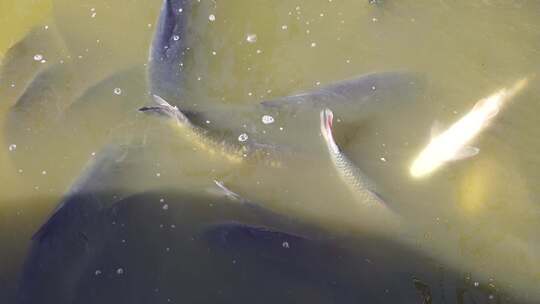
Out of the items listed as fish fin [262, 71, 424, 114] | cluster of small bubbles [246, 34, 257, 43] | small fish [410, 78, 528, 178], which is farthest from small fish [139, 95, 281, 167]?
small fish [410, 78, 528, 178]

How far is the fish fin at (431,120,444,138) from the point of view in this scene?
2.88 metres

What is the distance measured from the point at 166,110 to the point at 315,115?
2.52ft

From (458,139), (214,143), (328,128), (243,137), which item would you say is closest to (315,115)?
(328,128)

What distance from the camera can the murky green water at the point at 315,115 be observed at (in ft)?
8.76

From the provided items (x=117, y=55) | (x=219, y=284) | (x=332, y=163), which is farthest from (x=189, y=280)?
(x=117, y=55)

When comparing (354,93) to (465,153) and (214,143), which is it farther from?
(214,143)

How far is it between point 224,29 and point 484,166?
1.59 m

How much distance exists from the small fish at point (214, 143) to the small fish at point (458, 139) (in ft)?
2.37

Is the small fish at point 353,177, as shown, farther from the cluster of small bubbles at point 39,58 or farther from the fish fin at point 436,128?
the cluster of small bubbles at point 39,58

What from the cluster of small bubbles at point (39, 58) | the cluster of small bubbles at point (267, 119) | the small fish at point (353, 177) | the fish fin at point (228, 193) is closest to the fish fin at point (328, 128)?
the small fish at point (353, 177)

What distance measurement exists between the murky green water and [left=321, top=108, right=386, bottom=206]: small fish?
51 mm

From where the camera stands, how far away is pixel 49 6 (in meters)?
3.24

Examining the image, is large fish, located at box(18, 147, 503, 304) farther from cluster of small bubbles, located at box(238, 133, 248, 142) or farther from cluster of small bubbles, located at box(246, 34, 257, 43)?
cluster of small bubbles, located at box(246, 34, 257, 43)

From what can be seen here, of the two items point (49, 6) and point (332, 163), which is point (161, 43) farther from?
point (332, 163)
